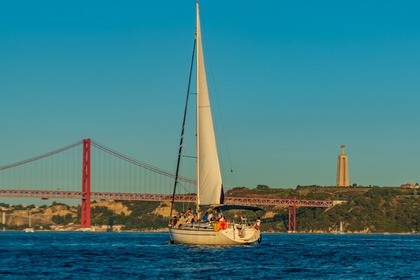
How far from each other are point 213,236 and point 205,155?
560 centimetres

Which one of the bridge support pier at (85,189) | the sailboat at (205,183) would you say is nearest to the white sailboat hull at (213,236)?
the sailboat at (205,183)

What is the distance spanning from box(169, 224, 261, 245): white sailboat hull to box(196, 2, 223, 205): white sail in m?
2.28

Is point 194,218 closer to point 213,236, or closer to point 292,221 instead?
point 213,236

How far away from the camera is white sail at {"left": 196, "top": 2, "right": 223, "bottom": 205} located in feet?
212

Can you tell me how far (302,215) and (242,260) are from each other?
136m

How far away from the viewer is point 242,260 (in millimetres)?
53625

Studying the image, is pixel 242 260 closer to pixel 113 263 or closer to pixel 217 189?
pixel 113 263

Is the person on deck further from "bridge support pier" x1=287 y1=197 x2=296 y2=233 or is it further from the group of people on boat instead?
"bridge support pier" x1=287 y1=197 x2=296 y2=233

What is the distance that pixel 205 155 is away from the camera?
213 ft

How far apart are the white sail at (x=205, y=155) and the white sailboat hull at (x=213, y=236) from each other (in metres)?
2.28

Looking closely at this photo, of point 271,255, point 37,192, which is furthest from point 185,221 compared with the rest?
point 37,192

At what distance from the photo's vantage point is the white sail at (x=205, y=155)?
6475 centimetres

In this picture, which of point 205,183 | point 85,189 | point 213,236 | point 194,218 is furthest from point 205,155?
point 85,189

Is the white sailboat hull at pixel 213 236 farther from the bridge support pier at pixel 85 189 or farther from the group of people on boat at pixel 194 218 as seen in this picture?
the bridge support pier at pixel 85 189
